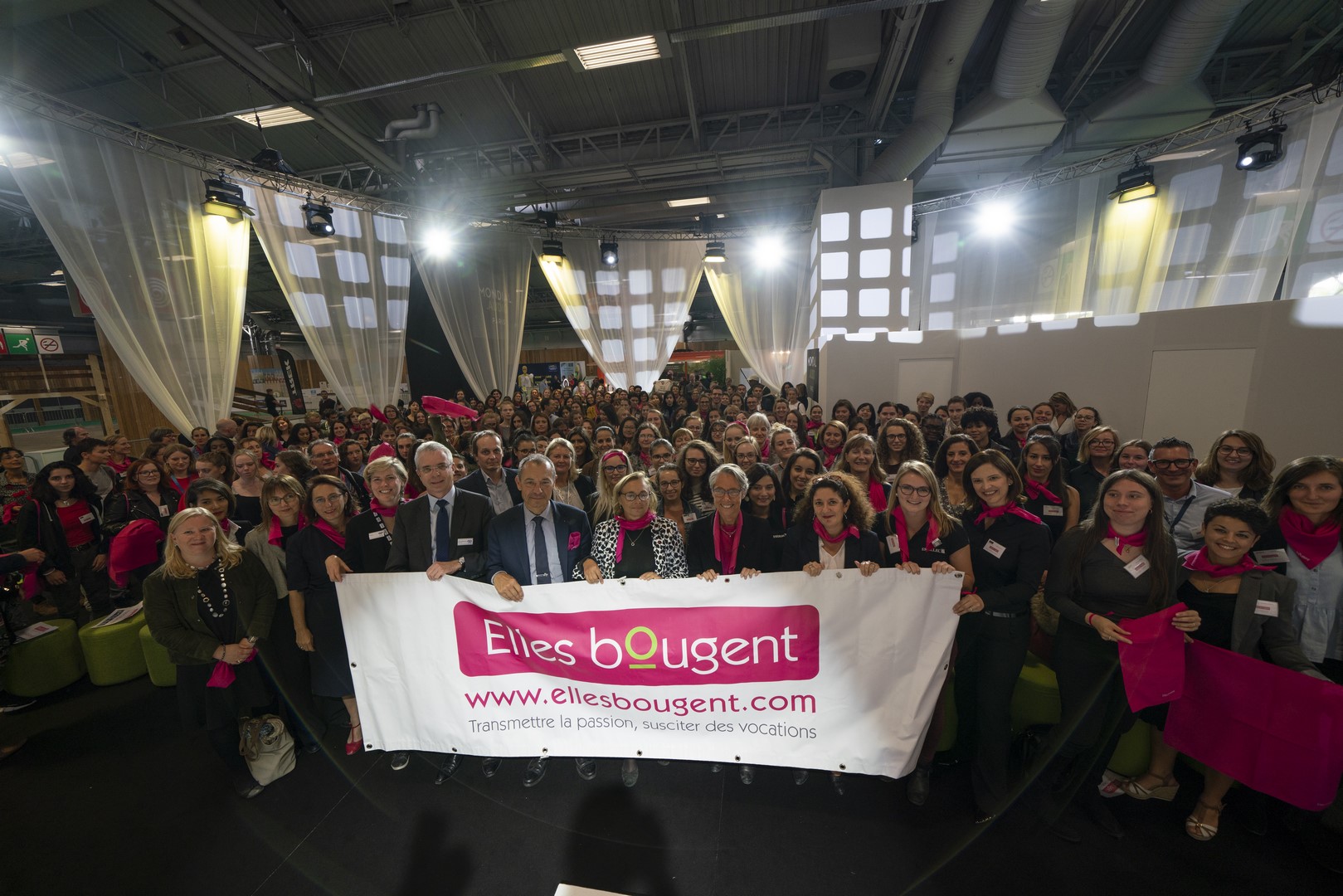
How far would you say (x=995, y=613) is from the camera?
2273mm

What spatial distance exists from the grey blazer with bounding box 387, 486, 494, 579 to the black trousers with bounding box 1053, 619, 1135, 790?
119 inches

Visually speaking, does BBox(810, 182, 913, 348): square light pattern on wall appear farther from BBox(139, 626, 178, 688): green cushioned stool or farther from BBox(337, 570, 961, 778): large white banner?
BBox(139, 626, 178, 688): green cushioned stool

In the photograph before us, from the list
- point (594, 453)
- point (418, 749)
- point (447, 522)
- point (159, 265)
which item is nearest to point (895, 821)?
point (418, 749)

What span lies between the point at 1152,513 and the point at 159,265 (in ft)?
32.2

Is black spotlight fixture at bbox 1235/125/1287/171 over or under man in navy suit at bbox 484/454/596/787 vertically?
over

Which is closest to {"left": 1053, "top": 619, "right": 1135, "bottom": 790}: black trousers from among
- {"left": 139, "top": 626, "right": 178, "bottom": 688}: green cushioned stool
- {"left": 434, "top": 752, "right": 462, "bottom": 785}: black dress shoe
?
{"left": 434, "top": 752, "right": 462, "bottom": 785}: black dress shoe

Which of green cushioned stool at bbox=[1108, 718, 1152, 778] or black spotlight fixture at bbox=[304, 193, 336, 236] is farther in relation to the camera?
black spotlight fixture at bbox=[304, 193, 336, 236]

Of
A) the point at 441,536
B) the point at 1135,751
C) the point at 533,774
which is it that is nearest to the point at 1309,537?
the point at 1135,751

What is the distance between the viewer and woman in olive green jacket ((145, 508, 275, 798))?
2.45 m

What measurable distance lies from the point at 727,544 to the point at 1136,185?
9.64 m

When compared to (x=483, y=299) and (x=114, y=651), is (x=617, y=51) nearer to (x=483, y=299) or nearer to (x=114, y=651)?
(x=114, y=651)

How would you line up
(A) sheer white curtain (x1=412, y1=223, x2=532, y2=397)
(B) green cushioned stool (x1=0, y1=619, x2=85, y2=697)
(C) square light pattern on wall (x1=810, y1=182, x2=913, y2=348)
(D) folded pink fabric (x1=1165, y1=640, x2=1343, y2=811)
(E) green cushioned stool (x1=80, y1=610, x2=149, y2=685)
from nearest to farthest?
(D) folded pink fabric (x1=1165, y1=640, x2=1343, y2=811) → (B) green cushioned stool (x1=0, y1=619, x2=85, y2=697) → (E) green cushioned stool (x1=80, y1=610, x2=149, y2=685) → (C) square light pattern on wall (x1=810, y1=182, x2=913, y2=348) → (A) sheer white curtain (x1=412, y1=223, x2=532, y2=397)

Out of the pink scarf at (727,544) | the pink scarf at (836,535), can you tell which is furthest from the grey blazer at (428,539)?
the pink scarf at (836,535)

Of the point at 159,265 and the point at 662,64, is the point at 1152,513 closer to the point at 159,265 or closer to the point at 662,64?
the point at 662,64
